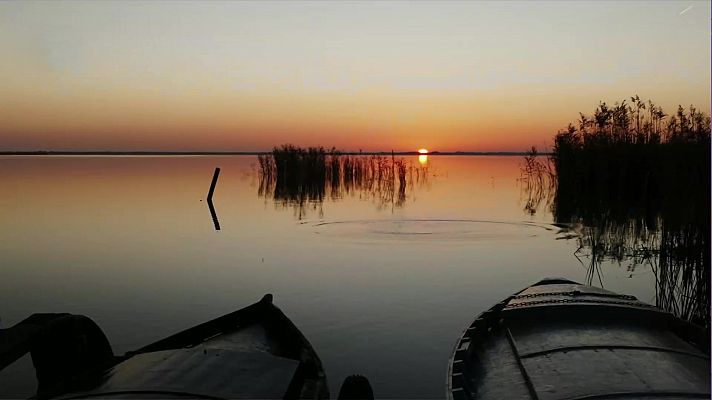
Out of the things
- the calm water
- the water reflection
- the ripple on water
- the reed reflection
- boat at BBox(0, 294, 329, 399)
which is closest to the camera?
boat at BBox(0, 294, 329, 399)

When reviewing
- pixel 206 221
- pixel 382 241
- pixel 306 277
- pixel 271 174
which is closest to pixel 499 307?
pixel 306 277

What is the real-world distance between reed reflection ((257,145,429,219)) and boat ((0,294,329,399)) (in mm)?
15038

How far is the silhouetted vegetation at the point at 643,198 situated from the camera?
793 centimetres

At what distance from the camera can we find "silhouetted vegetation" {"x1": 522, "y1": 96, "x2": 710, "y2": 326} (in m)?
7.93

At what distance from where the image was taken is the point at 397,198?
24.5 meters

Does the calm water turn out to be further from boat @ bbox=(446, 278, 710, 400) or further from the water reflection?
boat @ bbox=(446, 278, 710, 400)

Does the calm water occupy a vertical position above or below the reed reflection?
below

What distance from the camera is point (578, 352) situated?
5156 mm

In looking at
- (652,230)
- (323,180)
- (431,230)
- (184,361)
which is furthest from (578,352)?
(323,180)

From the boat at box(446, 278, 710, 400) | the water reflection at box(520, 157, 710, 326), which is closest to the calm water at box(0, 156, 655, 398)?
the water reflection at box(520, 157, 710, 326)

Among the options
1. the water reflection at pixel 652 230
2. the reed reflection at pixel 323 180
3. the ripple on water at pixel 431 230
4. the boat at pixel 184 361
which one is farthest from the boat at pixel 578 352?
the reed reflection at pixel 323 180

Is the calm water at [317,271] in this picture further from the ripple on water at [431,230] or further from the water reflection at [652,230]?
the water reflection at [652,230]

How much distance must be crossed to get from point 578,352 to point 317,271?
6.59m

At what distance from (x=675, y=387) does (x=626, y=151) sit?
666 inches
